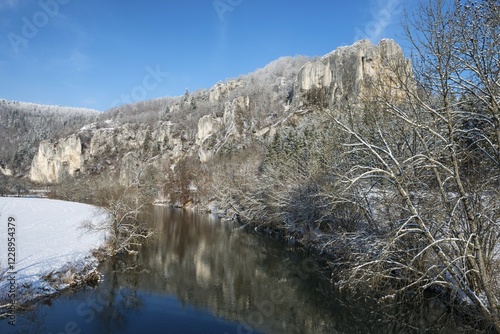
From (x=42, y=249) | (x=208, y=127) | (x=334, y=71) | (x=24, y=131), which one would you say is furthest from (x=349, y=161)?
(x=24, y=131)

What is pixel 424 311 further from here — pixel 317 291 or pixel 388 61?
pixel 388 61

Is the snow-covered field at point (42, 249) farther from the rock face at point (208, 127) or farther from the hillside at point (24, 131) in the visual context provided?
the hillside at point (24, 131)

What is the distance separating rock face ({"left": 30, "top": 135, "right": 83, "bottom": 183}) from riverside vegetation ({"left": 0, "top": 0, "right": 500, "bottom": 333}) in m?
0.59

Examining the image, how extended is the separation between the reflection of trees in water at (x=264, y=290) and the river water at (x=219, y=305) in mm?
45

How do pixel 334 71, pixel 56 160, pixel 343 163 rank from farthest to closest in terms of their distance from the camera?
pixel 56 160 → pixel 334 71 → pixel 343 163

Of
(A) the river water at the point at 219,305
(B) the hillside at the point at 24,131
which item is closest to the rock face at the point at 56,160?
(B) the hillside at the point at 24,131

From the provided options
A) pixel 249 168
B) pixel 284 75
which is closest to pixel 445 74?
pixel 249 168

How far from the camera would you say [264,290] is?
18.0 metres

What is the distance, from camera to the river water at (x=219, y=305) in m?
13.2

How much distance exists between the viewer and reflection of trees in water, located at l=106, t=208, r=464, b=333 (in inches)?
535

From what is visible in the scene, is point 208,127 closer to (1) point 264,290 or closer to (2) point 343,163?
(2) point 343,163

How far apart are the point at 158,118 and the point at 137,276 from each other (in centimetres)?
14129

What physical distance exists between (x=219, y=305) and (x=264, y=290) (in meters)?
3.13

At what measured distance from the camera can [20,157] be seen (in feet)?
479
